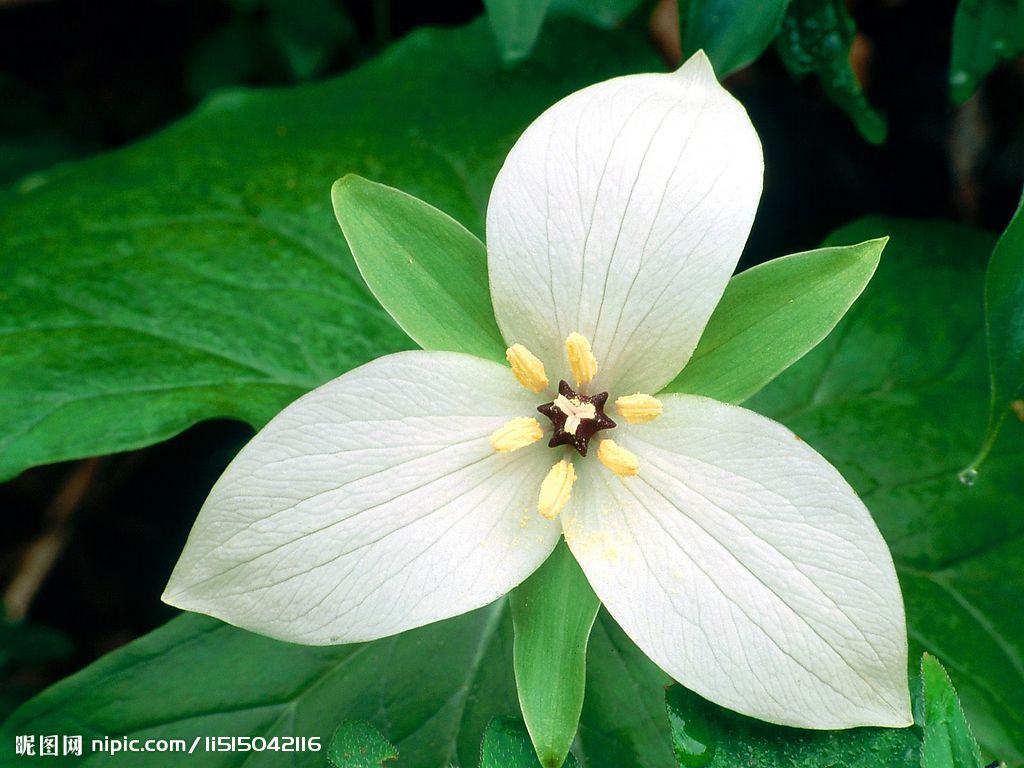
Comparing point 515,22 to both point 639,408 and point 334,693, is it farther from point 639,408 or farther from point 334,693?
point 334,693

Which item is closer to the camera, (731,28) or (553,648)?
(553,648)

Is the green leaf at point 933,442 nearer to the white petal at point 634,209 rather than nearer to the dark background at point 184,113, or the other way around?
the dark background at point 184,113

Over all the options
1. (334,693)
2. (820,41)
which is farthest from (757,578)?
(820,41)

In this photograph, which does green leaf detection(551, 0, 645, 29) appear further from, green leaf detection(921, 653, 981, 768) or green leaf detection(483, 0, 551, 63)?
green leaf detection(921, 653, 981, 768)

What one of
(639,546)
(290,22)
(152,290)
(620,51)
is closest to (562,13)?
(620,51)

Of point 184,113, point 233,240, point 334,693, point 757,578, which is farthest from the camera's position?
point 184,113
